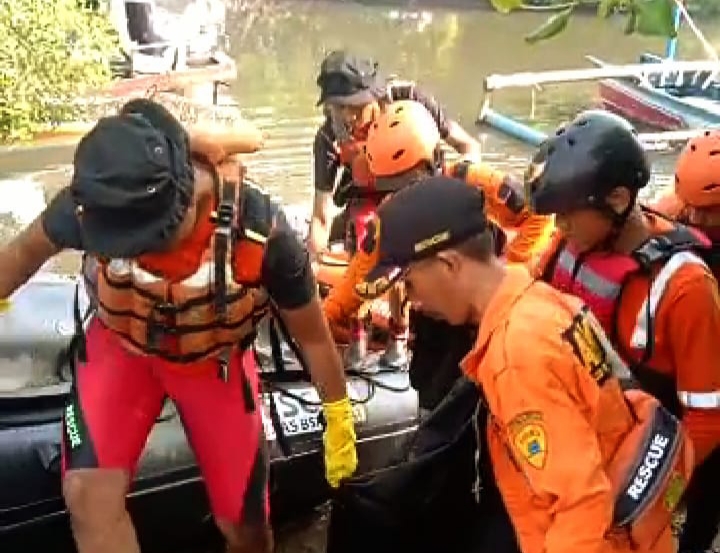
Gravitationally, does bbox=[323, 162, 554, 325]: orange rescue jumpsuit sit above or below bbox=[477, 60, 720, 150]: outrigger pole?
above

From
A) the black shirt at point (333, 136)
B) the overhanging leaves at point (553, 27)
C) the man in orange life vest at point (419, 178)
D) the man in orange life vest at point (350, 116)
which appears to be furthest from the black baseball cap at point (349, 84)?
the overhanging leaves at point (553, 27)

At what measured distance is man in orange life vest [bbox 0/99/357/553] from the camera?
2.71m

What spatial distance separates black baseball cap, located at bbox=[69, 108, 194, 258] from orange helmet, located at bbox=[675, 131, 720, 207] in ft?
4.98

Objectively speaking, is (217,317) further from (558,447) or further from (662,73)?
(662,73)

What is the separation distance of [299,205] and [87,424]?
21.3 feet

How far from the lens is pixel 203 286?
9.93 feet

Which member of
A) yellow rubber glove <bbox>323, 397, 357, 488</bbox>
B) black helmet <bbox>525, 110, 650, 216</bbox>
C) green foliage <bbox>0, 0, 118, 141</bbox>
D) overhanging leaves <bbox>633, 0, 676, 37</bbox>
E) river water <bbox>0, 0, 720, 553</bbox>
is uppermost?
overhanging leaves <bbox>633, 0, 676, 37</bbox>

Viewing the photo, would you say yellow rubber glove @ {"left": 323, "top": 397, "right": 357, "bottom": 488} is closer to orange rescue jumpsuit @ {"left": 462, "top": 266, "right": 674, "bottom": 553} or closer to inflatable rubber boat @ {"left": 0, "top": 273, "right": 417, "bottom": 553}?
inflatable rubber boat @ {"left": 0, "top": 273, "right": 417, "bottom": 553}

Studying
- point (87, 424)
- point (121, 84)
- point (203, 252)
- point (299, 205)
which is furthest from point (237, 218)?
point (121, 84)

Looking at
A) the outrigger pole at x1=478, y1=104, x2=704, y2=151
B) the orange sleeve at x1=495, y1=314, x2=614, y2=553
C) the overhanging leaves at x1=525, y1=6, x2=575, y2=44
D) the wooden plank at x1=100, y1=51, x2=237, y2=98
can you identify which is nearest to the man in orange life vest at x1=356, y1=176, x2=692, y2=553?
the orange sleeve at x1=495, y1=314, x2=614, y2=553

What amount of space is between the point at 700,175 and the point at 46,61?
7411 mm

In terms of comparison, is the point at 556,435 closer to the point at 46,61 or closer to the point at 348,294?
the point at 348,294

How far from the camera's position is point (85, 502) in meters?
3.06

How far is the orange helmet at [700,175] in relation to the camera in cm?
339
